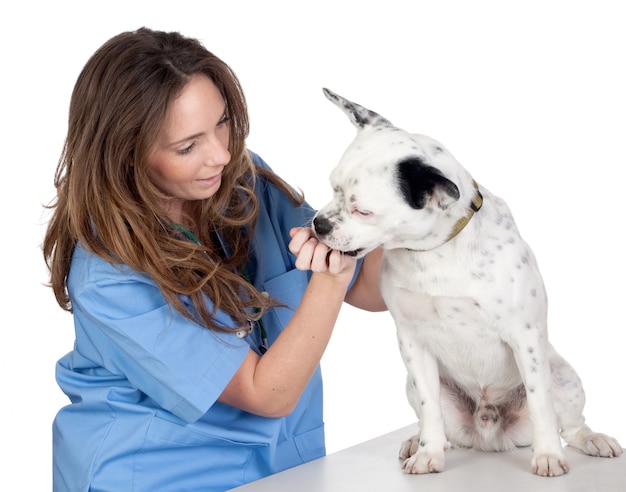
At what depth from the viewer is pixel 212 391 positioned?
6.19ft

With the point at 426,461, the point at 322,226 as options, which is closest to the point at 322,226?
the point at 322,226

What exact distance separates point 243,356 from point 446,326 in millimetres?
419

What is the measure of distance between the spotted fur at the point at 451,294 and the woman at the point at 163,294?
0.12 m

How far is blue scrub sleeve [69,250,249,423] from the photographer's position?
1.87 metres

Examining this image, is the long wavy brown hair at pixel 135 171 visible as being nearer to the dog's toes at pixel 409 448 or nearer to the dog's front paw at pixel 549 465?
the dog's toes at pixel 409 448

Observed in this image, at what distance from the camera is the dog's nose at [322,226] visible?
171cm

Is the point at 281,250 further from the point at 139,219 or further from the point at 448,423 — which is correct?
the point at 448,423

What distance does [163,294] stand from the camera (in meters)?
1.91

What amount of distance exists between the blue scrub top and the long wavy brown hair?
0.15ft

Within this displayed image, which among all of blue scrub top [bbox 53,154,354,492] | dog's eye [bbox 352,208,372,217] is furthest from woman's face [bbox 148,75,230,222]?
dog's eye [bbox 352,208,372,217]

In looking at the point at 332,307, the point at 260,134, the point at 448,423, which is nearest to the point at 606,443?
the point at 448,423

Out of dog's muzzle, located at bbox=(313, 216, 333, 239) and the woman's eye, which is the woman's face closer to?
the woman's eye

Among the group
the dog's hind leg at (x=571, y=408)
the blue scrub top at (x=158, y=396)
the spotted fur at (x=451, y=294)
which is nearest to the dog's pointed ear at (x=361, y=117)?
the spotted fur at (x=451, y=294)

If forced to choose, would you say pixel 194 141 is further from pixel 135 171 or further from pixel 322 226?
pixel 322 226
